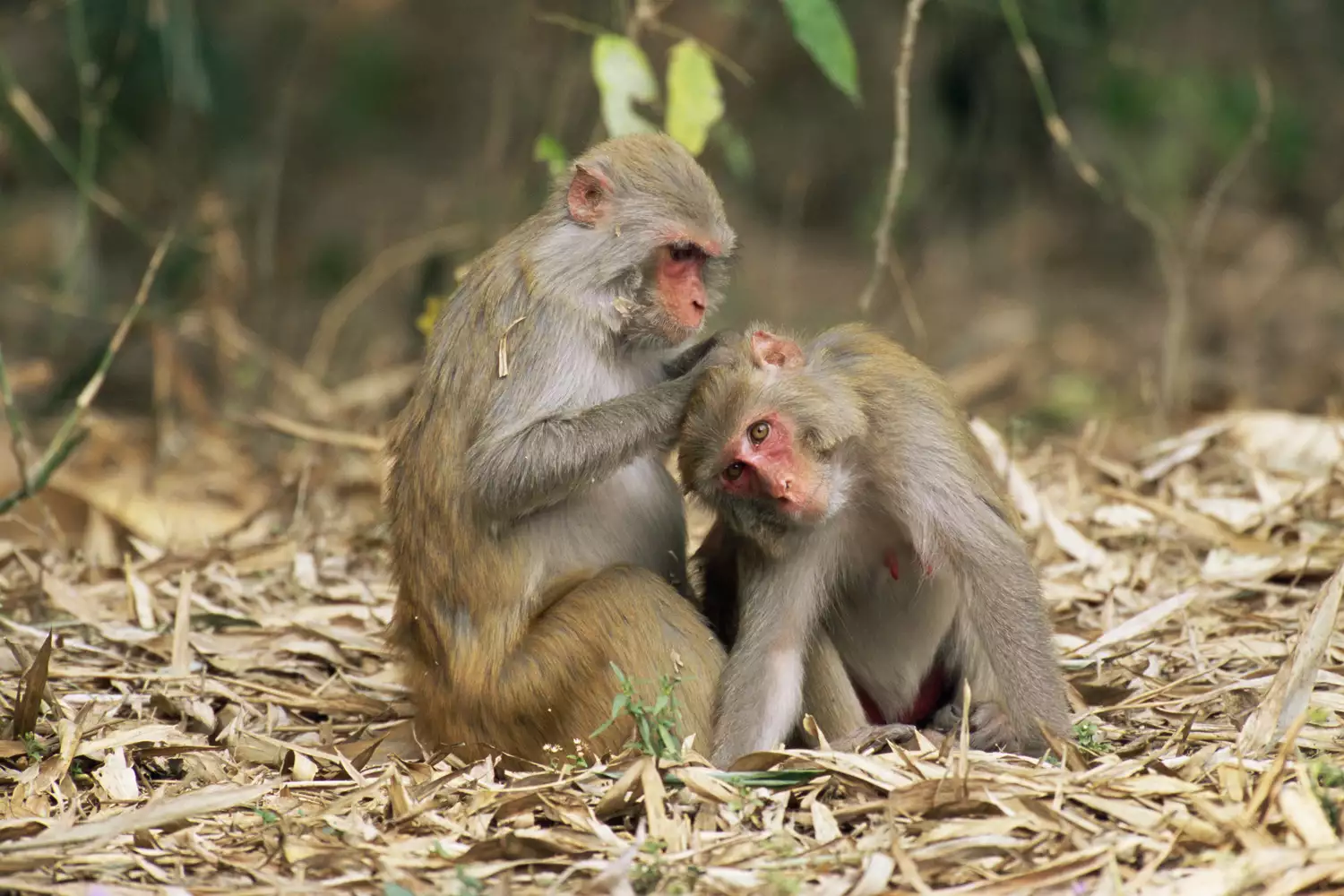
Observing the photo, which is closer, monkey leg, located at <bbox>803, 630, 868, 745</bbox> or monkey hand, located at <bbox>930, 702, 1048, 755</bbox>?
monkey hand, located at <bbox>930, 702, 1048, 755</bbox>

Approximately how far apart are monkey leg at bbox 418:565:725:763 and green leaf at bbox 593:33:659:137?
2.18m

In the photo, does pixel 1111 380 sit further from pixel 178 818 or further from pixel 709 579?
pixel 178 818

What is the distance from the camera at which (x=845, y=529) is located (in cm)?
484

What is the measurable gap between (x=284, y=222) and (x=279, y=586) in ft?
25.0

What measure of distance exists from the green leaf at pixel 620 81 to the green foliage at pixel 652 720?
2.61 metres

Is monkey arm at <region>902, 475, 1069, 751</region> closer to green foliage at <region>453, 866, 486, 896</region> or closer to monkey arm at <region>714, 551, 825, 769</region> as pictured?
monkey arm at <region>714, 551, 825, 769</region>

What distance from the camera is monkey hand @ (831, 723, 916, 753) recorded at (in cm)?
451

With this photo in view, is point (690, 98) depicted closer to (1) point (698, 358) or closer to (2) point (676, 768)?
(1) point (698, 358)

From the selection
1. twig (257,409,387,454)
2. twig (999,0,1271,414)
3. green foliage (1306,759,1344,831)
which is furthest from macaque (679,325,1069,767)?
twig (257,409,387,454)

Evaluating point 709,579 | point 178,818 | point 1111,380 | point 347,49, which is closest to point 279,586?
point 709,579

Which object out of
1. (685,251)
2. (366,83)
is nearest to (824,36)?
(685,251)

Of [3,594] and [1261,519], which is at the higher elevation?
[1261,519]

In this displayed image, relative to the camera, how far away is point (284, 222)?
43.8 ft

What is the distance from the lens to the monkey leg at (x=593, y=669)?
451 centimetres
